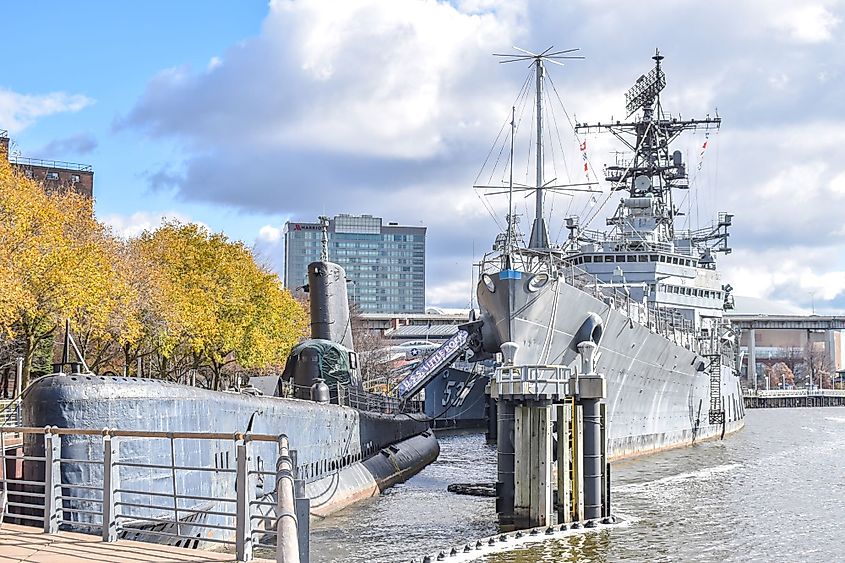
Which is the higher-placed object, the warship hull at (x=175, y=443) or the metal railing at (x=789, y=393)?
the warship hull at (x=175, y=443)

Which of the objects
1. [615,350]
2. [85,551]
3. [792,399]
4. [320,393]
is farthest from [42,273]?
[792,399]

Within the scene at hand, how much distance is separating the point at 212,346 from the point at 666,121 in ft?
108

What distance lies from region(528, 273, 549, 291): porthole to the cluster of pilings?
27.2ft

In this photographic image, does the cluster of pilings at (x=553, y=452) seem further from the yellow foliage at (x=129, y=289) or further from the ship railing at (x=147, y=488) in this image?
the yellow foliage at (x=129, y=289)

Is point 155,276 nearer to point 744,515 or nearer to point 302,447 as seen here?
point 302,447

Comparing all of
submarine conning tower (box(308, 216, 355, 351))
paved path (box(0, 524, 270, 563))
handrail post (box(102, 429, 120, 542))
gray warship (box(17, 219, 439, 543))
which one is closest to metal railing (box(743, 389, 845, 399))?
gray warship (box(17, 219, 439, 543))

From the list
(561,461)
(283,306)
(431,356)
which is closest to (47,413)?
(561,461)

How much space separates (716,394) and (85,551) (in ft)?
163

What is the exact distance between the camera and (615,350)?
36562 mm

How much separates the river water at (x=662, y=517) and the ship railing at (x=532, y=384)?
11.5 feet

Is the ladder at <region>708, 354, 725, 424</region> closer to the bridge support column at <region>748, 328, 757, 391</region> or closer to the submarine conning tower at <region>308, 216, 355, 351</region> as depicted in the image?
the submarine conning tower at <region>308, 216, 355, 351</region>

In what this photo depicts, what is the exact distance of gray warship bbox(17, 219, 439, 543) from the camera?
15680 mm

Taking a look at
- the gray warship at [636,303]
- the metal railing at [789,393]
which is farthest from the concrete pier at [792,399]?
the gray warship at [636,303]

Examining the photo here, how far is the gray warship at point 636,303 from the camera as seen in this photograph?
33.8 metres
